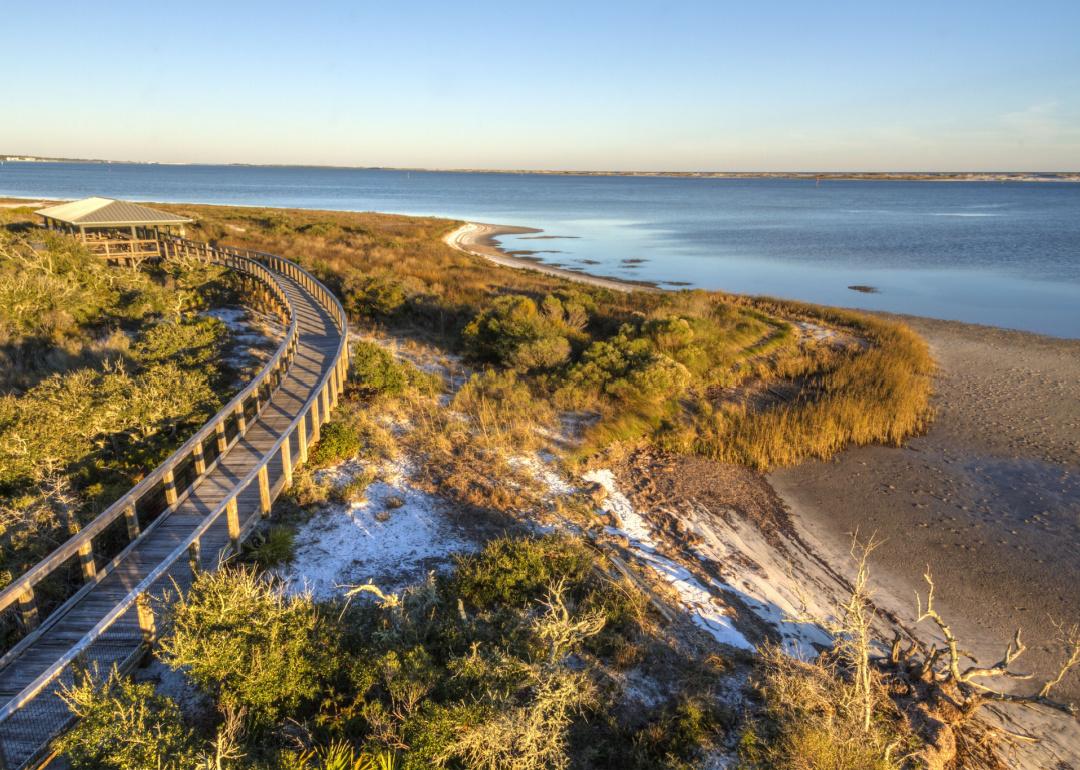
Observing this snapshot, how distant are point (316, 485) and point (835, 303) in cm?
2986

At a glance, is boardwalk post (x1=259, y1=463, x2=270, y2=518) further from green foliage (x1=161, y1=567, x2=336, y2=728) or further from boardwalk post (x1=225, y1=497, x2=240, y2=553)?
green foliage (x1=161, y1=567, x2=336, y2=728)

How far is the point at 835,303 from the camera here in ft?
105

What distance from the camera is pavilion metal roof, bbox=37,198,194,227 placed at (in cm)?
2352

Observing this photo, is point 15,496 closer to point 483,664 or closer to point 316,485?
point 316,485

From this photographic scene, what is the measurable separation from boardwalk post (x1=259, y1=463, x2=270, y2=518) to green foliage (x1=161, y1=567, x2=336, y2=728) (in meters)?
2.62

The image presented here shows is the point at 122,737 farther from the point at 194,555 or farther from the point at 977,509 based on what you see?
the point at 977,509

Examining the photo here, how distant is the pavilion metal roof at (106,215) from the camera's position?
23.5 meters

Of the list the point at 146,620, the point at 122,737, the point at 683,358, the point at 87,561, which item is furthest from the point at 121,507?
the point at 683,358

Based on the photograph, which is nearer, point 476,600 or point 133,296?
point 476,600

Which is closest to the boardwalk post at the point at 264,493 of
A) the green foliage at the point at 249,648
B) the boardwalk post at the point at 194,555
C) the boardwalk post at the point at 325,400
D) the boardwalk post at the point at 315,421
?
the boardwalk post at the point at 194,555

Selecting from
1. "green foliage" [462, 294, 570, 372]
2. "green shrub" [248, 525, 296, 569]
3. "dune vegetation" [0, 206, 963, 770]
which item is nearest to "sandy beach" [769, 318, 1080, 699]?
"dune vegetation" [0, 206, 963, 770]

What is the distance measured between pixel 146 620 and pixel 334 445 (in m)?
5.05

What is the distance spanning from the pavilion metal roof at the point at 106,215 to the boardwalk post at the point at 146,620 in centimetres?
2252

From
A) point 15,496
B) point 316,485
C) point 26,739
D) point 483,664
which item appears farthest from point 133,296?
point 483,664
